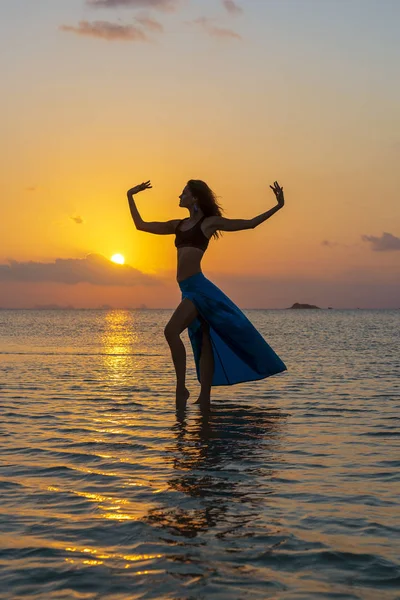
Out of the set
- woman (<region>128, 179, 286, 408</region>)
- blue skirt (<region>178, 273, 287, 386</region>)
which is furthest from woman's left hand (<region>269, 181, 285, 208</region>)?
blue skirt (<region>178, 273, 287, 386</region>)

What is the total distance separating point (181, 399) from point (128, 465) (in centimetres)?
361

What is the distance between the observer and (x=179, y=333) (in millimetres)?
9602

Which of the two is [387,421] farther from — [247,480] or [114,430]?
[247,480]

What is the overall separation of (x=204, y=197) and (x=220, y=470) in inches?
176

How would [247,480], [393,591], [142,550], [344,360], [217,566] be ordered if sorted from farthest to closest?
[344,360]
[247,480]
[142,550]
[217,566]
[393,591]

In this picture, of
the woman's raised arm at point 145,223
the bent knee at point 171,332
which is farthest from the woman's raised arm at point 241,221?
the bent knee at point 171,332

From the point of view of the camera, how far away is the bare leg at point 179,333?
9.61 meters

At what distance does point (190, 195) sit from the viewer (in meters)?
9.71

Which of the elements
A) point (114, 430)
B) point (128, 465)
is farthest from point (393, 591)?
point (114, 430)

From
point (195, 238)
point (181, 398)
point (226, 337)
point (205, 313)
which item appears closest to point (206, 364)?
point (226, 337)

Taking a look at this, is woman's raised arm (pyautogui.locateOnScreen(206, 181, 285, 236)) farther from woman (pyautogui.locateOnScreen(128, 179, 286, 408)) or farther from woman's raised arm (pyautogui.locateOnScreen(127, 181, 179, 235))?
woman's raised arm (pyautogui.locateOnScreen(127, 181, 179, 235))

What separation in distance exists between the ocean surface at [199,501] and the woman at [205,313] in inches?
18.9

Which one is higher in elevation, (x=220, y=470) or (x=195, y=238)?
(x=195, y=238)

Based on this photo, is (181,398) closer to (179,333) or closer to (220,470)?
(179,333)
